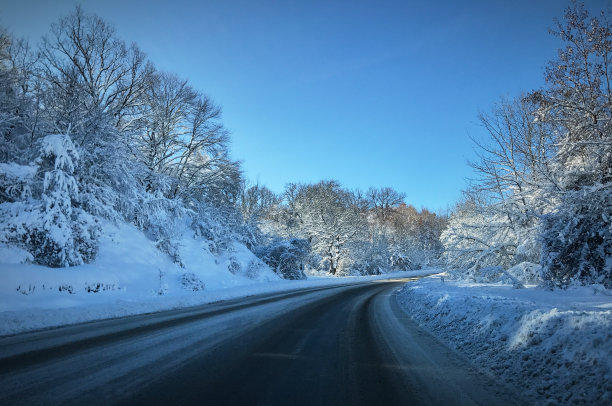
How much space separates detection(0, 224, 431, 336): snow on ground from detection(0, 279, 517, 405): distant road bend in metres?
1.69

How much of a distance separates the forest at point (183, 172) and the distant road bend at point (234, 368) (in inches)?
252

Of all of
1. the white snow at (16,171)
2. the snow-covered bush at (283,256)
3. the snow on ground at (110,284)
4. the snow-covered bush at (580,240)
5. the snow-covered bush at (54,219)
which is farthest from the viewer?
the snow-covered bush at (283,256)

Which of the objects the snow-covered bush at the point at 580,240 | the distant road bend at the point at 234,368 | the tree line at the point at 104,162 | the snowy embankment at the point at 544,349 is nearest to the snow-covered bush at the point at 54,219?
the tree line at the point at 104,162

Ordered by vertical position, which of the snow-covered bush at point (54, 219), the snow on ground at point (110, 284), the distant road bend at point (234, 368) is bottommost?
the distant road bend at point (234, 368)

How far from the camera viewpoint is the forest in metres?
9.22

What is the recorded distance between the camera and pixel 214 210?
26234 millimetres

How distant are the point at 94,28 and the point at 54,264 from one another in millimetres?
15234

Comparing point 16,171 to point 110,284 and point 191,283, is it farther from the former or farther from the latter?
point 191,283

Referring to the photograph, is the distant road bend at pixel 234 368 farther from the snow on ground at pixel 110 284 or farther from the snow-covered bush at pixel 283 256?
the snow-covered bush at pixel 283 256

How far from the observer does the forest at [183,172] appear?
9219 mm

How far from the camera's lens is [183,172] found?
24.1 metres

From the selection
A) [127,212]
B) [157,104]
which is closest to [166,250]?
[127,212]

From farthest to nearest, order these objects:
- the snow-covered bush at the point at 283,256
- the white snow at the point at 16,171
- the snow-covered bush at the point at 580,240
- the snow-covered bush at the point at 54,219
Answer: the snow-covered bush at the point at 283,256
the white snow at the point at 16,171
the snow-covered bush at the point at 54,219
the snow-covered bush at the point at 580,240

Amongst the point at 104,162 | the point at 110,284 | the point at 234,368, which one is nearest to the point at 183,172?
the point at 104,162
